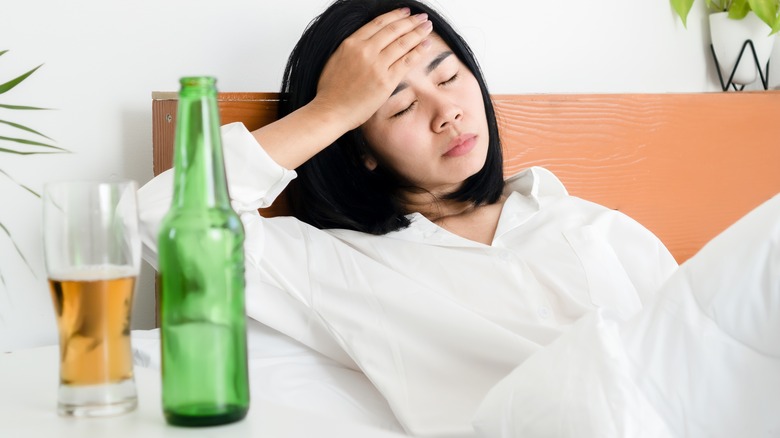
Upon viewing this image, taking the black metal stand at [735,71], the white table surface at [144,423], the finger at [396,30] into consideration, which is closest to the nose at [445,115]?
the finger at [396,30]

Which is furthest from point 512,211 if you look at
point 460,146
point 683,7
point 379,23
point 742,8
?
point 742,8

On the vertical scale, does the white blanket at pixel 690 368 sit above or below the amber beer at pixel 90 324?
below

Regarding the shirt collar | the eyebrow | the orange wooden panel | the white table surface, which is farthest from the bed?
the white table surface

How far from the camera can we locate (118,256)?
2.15 feet

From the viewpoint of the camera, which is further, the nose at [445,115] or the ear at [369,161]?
the ear at [369,161]

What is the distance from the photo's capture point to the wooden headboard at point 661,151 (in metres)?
1.84

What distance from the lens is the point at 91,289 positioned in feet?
2.08

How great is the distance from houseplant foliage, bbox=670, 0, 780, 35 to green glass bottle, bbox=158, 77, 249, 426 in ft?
6.48

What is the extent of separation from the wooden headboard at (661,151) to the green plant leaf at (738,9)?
0.85 feet

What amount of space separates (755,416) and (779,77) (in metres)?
1.91

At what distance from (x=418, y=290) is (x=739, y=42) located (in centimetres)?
146

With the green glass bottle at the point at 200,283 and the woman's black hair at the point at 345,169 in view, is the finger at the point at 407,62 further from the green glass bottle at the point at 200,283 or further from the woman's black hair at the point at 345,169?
the green glass bottle at the point at 200,283

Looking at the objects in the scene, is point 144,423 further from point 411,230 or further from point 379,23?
point 379,23

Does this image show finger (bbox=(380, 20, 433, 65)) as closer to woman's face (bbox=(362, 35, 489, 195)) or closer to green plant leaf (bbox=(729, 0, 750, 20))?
woman's face (bbox=(362, 35, 489, 195))
